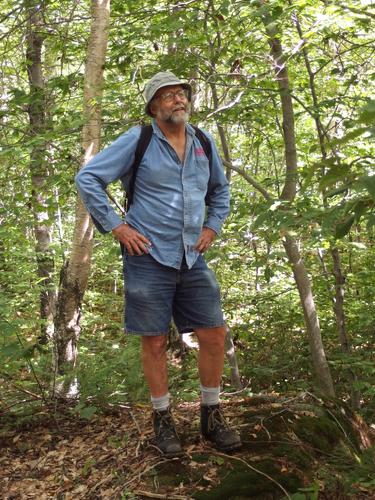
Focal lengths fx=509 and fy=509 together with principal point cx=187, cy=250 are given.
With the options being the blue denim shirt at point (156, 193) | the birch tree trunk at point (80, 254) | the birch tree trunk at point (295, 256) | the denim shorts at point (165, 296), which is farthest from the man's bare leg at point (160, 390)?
the birch tree trunk at point (295, 256)

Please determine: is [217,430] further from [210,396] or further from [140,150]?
[140,150]

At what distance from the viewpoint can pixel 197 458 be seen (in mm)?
3176

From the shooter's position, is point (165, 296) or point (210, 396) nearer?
point (165, 296)

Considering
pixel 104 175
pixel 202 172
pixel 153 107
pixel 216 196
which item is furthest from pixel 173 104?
pixel 216 196

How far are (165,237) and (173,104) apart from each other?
799 millimetres

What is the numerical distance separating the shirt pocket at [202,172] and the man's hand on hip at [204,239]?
0.28 meters

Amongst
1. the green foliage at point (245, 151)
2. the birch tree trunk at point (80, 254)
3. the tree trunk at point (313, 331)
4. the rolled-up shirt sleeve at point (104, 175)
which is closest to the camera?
the rolled-up shirt sleeve at point (104, 175)

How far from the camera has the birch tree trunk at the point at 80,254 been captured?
4.87 meters

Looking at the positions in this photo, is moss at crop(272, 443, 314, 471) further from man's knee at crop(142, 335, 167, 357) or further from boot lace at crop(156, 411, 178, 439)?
man's knee at crop(142, 335, 167, 357)

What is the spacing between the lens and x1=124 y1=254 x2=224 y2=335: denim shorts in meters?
3.07

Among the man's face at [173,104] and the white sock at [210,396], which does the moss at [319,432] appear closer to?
the white sock at [210,396]

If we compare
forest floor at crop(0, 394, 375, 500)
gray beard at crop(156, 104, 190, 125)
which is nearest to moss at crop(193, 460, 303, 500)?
forest floor at crop(0, 394, 375, 500)

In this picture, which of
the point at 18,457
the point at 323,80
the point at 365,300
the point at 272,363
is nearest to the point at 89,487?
the point at 18,457

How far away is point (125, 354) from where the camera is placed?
4594mm
